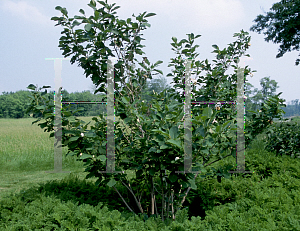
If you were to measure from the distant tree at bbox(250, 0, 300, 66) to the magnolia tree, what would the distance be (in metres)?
9.99

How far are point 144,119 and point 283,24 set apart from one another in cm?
1212

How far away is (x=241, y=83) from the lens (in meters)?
2.80

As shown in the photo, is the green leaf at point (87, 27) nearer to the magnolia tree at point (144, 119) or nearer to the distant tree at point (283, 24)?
the magnolia tree at point (144, 119)

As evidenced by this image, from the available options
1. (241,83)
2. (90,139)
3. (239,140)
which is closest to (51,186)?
(90,139)

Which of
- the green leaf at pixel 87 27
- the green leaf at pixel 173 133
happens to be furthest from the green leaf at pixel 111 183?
the green leaf at pixel 87 27

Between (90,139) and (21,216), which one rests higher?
(90,139)

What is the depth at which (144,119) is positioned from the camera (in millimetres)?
2186

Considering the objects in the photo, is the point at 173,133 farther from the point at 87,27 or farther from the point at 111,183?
the point at 87,27

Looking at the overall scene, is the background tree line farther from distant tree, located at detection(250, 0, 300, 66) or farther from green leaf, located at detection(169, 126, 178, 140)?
distant tree, located at detection(250, 0, 300, 66)

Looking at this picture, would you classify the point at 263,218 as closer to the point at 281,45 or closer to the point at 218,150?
the point at 218,150

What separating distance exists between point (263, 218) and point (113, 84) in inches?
78.6

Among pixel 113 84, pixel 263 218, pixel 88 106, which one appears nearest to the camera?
pixel 263 218

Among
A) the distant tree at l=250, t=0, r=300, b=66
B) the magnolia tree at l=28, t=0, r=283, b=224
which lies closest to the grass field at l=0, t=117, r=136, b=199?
the magnolia tree at l=28, t=0, r=283, b=224

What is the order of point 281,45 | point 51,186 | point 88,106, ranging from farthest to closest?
point 281,45
point 51,186
point 88,106
